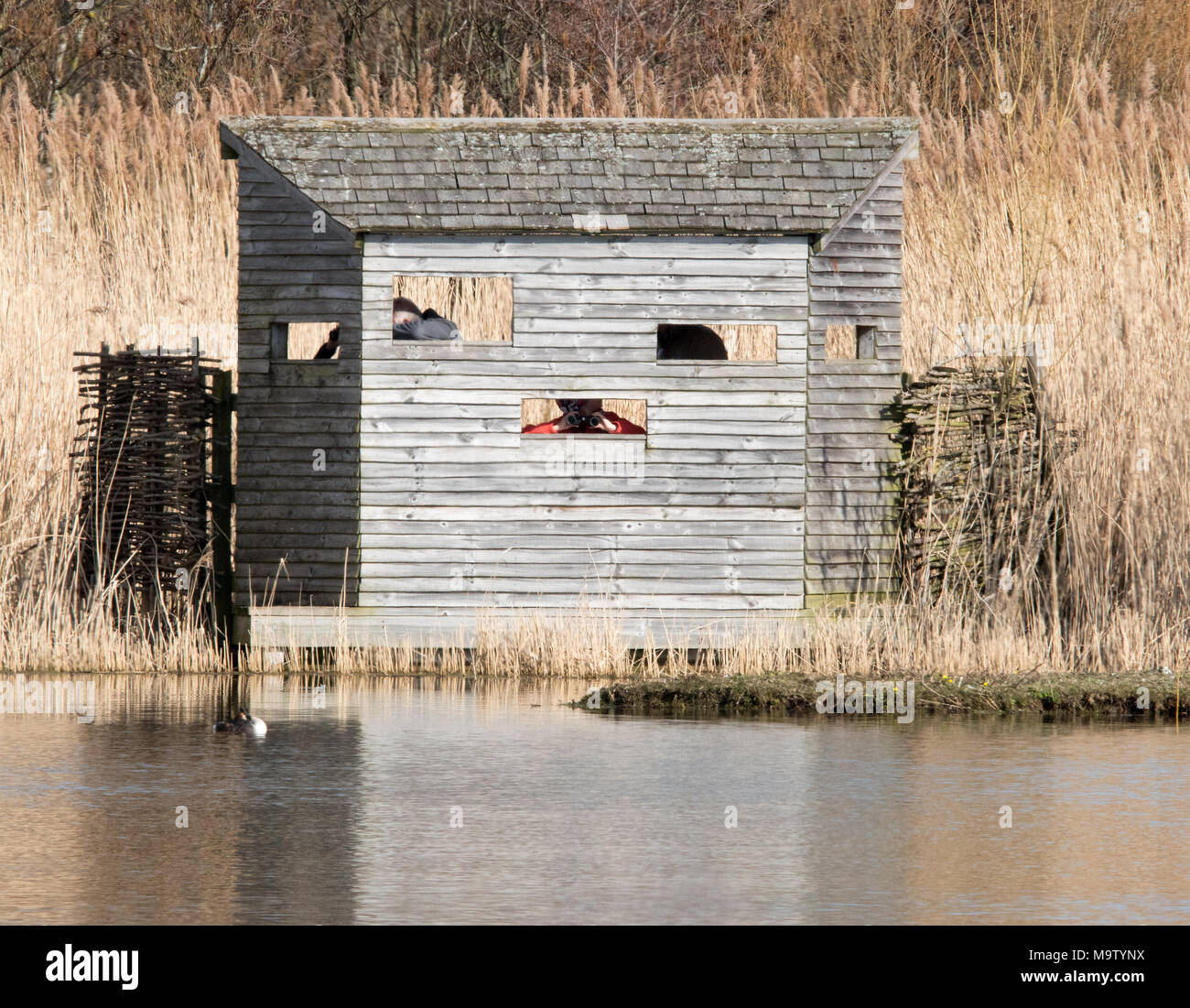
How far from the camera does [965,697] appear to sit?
1341cm

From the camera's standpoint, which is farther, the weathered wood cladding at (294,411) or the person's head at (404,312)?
the person's head at (404,312)

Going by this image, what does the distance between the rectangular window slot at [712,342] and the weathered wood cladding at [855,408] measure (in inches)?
29.8

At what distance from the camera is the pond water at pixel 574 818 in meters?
8.06

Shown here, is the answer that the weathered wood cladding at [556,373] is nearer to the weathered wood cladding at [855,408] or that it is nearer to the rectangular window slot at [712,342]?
the weathered wood cladding at [855,408]

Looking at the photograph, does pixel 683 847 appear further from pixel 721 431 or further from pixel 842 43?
pixel 842 43

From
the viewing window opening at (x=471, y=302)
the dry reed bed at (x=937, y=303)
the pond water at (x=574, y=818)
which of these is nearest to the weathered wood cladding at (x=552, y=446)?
the dry reed bed at (x=937, y=303)

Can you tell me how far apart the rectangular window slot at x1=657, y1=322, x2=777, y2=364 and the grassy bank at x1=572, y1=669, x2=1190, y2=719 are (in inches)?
131

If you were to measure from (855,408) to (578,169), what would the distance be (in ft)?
9.80

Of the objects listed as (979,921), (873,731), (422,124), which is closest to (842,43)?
(422,124)

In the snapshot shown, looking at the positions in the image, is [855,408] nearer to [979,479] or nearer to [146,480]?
[979,479]

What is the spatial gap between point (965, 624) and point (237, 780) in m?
7.07

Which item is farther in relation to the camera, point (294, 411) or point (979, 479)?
point (979, 479)

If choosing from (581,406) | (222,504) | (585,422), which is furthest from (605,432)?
(222,504)

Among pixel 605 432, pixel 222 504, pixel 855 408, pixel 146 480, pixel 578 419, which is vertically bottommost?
pixel 222 504
